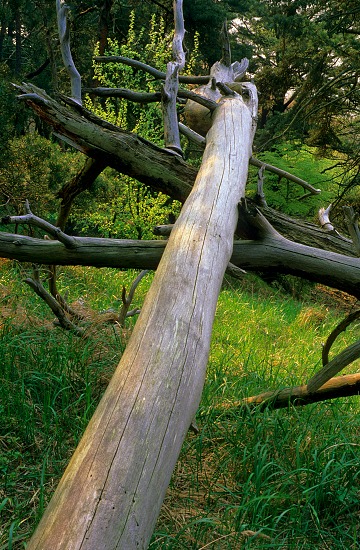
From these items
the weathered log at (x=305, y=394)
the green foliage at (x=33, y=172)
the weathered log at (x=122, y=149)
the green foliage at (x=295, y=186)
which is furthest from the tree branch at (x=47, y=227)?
the green foliage at (x=295, y=186)

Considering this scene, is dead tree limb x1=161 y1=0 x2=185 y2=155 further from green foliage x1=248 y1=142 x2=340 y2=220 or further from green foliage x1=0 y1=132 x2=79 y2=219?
green foliage x1=248 y1=142 x2=340 y2=220

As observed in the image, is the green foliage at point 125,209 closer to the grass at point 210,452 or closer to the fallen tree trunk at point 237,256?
the grass at point 210,452

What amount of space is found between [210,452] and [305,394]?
27.9 inches

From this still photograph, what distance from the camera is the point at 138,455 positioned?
148 centimetres

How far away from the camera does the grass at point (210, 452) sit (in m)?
2.57

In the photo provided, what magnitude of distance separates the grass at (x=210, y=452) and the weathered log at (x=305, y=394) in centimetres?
9

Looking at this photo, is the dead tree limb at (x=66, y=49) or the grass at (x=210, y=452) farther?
the dead tree limb at (x=66, y=49)

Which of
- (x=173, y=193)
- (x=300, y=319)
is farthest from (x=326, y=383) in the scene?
(x=300, y=319)

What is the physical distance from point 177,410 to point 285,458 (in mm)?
1727

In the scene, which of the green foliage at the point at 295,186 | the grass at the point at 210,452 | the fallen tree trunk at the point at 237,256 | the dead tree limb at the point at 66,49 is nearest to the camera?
the grass at the point at 210,452

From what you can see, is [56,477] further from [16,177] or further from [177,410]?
[16,177]

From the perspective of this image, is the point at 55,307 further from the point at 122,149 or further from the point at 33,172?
the point at 33,172

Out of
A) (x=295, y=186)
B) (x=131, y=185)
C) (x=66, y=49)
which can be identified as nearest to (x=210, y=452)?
(x=66, y=49)

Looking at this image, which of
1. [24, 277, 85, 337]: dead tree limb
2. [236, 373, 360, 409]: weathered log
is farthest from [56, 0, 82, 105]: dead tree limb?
[236, 373, 360, 409]: weathered log
